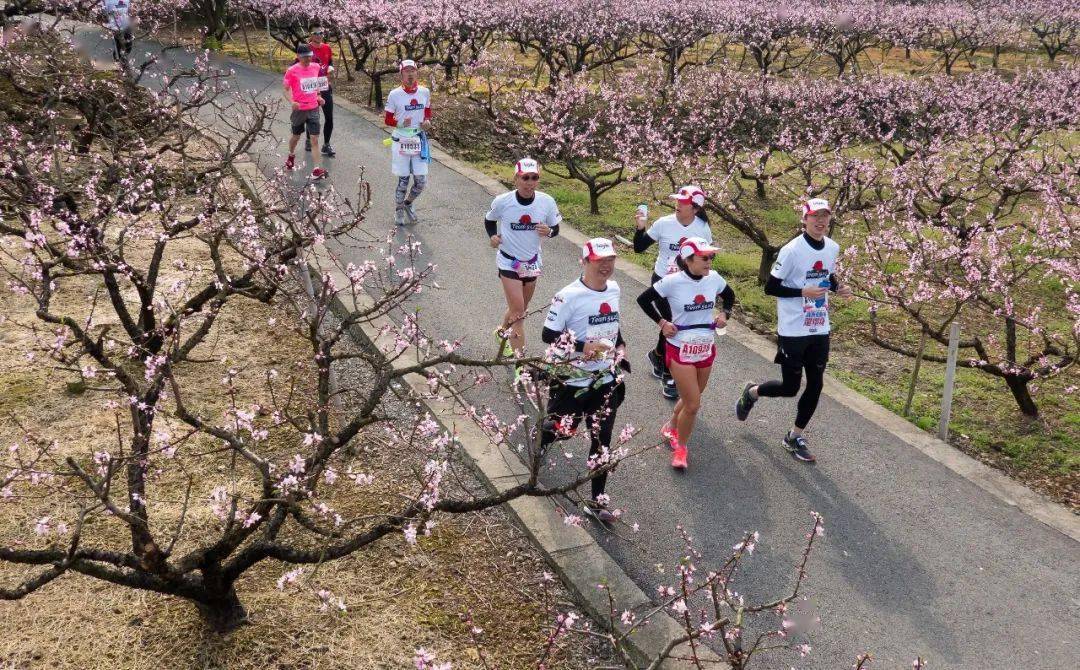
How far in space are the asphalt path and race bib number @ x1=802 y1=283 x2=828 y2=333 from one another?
1126 mm

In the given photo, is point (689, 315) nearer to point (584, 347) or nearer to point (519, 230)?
point (584, 347)

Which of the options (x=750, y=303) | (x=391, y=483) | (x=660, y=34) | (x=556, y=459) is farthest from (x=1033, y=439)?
(x=660, y=34)

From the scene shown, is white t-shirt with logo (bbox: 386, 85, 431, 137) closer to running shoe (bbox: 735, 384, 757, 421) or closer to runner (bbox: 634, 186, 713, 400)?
runner (bbox: 634, 186, 713, 400)

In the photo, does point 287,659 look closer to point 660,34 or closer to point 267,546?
point 267,546

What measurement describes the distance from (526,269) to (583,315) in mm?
2026

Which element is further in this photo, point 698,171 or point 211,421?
point 698,171

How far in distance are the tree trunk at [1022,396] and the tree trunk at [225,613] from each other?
7.25 metres

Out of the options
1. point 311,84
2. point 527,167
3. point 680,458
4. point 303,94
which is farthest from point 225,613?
point 311,84

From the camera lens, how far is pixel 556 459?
6898 millimetres

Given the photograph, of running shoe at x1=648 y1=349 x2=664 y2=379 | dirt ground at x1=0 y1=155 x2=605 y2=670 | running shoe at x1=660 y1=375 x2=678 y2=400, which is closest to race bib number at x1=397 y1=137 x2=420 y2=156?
running shoe at x1=648 y1=349 x2=664 y2=379

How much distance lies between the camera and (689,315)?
6.55 m

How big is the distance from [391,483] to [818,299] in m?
3.64

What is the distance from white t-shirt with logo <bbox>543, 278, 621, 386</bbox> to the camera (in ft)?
19.6

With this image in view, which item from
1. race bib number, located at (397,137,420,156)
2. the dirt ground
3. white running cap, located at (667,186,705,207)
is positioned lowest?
the dirt ground
